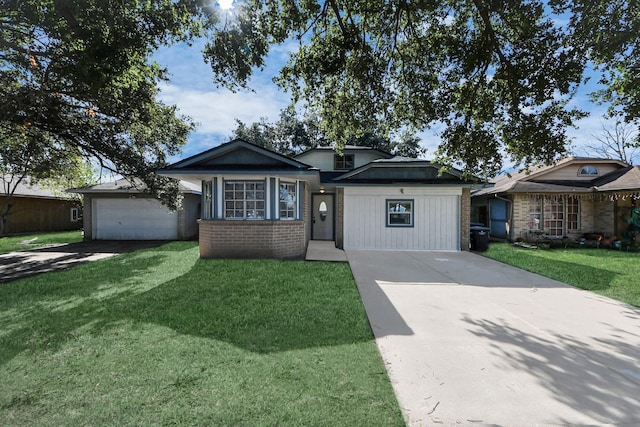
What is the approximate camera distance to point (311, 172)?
889 cm

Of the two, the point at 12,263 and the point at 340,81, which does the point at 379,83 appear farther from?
the point at 12,263

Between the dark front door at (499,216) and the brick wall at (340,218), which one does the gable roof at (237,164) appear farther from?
the dark front door at (499,216)

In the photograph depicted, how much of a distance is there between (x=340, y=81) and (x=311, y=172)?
281 cm

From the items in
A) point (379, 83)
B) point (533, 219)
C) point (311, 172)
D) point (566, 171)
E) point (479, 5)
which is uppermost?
point (479, 5)

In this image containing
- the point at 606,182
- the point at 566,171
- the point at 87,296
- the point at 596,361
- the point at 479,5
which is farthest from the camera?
the point at 566,171

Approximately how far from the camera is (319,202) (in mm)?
14500

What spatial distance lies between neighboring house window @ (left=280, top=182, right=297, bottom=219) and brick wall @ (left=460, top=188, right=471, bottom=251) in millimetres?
6850

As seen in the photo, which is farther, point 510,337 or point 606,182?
point 606,182

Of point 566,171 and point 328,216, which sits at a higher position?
point 566,171

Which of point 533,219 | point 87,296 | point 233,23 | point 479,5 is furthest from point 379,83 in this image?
point 533,219

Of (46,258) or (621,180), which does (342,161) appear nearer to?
(46,258)

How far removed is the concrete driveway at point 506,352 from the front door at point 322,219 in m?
8.03

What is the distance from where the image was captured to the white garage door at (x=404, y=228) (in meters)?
11.5

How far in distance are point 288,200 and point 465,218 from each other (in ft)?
23.6
